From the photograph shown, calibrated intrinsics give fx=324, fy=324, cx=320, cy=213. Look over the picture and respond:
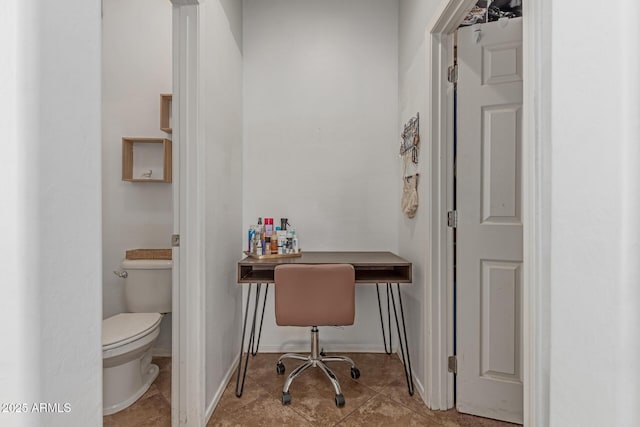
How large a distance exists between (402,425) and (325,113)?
7.05 ft

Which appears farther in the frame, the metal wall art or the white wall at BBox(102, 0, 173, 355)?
the white wall at BBox(102, 0, 173, 355)

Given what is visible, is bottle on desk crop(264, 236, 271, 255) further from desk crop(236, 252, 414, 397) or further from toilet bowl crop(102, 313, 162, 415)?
toilet bowl crop(102, 313, 162, 415)

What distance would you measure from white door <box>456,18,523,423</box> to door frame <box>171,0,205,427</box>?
1.39m

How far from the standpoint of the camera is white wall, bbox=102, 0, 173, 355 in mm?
2398

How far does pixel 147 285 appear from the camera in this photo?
2252mm

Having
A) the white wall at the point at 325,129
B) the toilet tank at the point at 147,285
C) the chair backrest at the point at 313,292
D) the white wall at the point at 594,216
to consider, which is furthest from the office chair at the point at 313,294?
the white wall at the point at 594,216

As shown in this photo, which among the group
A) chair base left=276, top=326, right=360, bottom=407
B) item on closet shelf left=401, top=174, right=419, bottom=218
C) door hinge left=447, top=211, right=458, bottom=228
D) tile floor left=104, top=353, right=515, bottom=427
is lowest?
tile floor left=104, top=353, right=515, bottom=427

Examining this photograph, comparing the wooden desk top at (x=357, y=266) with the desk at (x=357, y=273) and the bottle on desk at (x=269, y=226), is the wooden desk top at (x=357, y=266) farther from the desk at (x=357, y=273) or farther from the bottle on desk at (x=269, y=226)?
the bottle on desk at (x=269, y=226)

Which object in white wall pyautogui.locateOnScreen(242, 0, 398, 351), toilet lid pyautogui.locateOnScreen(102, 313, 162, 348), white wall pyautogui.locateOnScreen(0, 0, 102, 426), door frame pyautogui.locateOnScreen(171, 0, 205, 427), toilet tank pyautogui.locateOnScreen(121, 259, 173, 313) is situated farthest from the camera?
white wall pyautogui.locateOnScreen(242, 0, 398, 351)

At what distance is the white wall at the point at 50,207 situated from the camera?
56 centimetres

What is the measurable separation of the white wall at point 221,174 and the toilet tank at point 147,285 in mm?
486

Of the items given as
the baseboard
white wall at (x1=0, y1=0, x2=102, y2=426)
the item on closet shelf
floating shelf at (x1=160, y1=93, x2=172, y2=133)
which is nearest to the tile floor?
the baseboard

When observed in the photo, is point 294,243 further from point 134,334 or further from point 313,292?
point 134,334

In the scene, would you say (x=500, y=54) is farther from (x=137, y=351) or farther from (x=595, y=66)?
(x=137, y=351)
